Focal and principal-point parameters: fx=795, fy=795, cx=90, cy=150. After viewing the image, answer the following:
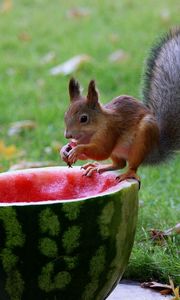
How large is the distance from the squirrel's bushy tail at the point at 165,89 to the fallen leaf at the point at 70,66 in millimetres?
3373

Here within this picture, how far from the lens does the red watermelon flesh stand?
296 centimetres

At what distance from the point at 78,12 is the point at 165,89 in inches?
216

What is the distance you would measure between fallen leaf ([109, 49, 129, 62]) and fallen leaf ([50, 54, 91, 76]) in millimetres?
223

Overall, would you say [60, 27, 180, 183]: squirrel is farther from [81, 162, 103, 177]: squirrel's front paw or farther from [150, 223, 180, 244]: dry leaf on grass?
[150, 223, 180, 244]: dry leaf on grass

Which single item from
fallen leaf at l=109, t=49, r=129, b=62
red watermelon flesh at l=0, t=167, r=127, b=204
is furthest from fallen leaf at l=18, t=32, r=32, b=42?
red watermelon flesh at l=0, t=167, r=127, b=204

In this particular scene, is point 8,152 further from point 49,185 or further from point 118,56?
point 118,56

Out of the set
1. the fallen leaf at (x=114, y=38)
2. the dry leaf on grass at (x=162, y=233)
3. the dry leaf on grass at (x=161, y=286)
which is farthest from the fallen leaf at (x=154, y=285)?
the fallen leaf at (x=114, y=38)

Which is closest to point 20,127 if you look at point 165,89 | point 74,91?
point 165,89

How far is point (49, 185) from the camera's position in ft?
9.87

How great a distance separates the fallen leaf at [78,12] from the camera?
28.2 feet

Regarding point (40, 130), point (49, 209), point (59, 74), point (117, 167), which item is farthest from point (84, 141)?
point (59, 74)

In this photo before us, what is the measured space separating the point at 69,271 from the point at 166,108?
37.8 inches

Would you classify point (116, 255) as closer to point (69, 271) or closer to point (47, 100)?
point (69, 271)

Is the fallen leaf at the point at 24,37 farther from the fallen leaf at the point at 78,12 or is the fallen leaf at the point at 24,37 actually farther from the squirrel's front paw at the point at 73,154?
the squirrel's front paw at the point at 73,154
